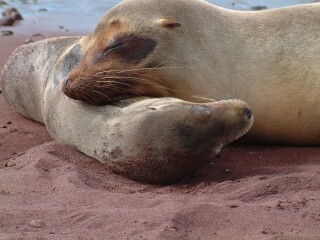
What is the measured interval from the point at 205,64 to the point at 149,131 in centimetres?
90

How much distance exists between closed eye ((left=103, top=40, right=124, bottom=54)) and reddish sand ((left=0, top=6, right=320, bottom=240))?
0.75 meters

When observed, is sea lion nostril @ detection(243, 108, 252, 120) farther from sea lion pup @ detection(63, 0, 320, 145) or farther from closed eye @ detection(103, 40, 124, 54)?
closed eye @ detection(103, 40, 124, 54)

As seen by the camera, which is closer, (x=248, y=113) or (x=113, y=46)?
(x=248, y=113)

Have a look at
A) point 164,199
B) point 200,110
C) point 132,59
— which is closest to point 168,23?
point 132,59

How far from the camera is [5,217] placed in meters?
4.28

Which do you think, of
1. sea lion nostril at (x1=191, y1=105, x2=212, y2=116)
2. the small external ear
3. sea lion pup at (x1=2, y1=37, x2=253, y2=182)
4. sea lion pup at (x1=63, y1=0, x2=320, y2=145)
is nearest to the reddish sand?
sea lion pup at (x1=2, y1=37, x2=253, y2=182)

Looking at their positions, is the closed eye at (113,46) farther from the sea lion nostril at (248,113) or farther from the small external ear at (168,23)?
the sea lion nostril at (248,113)

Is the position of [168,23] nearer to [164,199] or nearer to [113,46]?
[113,46]

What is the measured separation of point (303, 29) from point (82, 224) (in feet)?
8.13

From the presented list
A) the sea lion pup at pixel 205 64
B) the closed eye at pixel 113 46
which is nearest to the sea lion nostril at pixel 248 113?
the sea lion pup at pixel 205 64

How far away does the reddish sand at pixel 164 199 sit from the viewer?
13.1 ft

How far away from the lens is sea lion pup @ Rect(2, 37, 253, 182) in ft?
16.0

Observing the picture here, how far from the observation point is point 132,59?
18.1ft

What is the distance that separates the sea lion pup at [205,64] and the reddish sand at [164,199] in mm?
316
